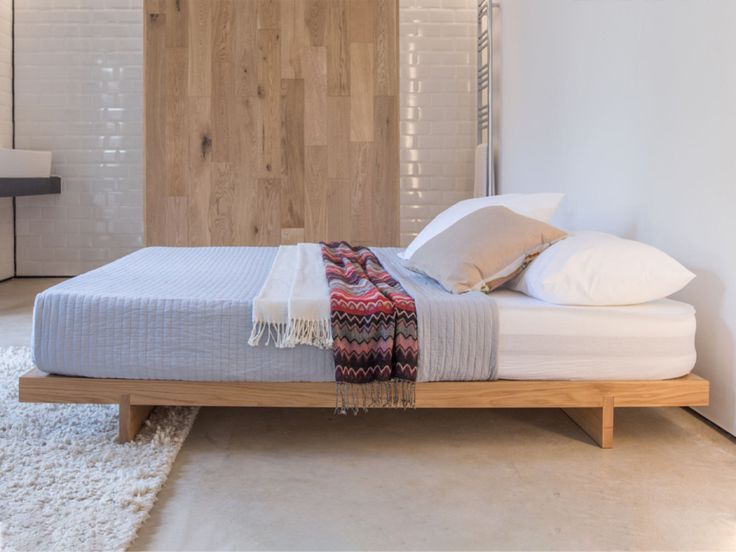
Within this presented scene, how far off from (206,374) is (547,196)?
6.08ft

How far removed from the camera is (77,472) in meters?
2.55

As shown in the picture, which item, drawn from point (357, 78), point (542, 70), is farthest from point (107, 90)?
point (542, 70)

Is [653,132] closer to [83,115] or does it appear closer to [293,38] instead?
[293,38]

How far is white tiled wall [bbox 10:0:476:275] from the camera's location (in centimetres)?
713

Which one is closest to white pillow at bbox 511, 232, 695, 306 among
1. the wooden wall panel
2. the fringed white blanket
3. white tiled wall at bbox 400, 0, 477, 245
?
the fringed white blanket

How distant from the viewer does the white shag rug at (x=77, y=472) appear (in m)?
2.12

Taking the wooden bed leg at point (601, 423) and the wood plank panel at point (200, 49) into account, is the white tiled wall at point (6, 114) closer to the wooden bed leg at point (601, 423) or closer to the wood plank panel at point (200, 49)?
the wood plank panel at point (200, 49)

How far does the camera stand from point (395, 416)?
3275mm

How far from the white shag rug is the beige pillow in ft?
3.46

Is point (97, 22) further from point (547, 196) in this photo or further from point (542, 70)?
point (547, 196)

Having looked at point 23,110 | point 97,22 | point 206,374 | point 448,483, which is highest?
point 97,22

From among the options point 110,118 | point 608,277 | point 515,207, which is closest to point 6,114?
point 110,118

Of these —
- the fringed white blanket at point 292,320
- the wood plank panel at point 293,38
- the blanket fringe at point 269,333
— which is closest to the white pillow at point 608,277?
the fringed white blanket at point 292,320

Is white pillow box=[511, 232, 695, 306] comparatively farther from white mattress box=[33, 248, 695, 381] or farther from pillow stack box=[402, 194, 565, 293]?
pillow stack box=[402, 194, 565, 293]
